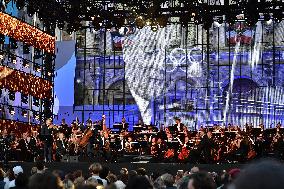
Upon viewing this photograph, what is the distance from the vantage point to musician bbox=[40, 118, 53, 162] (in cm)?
2120

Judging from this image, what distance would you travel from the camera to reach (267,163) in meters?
1.54

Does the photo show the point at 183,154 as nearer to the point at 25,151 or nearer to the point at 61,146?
the point at 61,146

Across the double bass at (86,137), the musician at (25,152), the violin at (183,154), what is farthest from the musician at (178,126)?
the musician at (25,152)

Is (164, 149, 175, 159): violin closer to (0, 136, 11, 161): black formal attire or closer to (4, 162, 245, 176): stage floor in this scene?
(4, 162, 245, 176): stage floor

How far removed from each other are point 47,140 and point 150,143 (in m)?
3.94

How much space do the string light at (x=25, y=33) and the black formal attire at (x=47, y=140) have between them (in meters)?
5.72

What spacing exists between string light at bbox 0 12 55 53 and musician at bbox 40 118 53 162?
559 centimetres

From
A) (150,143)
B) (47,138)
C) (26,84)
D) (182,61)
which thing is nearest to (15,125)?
(26,84)

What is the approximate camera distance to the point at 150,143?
22.8 metres

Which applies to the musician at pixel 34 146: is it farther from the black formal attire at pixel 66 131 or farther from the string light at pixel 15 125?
the string light at pixel 15 125

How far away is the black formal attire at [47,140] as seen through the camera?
2120 cm

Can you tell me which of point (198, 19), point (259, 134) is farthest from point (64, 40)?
point (259, 134)

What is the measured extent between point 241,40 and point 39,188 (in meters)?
37.7

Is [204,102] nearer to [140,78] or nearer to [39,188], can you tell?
[140,78]
